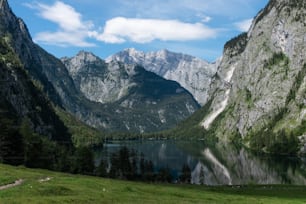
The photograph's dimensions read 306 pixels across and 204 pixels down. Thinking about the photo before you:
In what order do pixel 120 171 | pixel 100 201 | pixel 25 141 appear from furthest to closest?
1. pixel 120 171
2. pixel 25 141
3. pixel 100 201

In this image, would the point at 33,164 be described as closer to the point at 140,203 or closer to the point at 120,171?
the point at 120,171

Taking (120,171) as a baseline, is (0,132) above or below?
above

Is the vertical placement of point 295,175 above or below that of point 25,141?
below

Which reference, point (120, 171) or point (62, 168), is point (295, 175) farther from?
point (62, 168)

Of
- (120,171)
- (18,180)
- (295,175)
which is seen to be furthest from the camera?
(295,175)

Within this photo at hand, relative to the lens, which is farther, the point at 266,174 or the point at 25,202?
the point at 266,174

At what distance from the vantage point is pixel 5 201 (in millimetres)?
39656

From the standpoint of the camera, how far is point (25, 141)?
12775cm

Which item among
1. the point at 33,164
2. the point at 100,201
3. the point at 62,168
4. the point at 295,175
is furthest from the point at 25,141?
the point at 295,175

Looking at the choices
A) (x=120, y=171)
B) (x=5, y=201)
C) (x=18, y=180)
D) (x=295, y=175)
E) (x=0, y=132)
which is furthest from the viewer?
(x=295, y=175)

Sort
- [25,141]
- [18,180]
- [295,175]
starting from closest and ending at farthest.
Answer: [18,180] → [25,141] → [295,175]

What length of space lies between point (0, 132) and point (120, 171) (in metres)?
56.5

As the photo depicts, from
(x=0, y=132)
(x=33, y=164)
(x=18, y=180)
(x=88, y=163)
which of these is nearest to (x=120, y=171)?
(x=88, y=163)

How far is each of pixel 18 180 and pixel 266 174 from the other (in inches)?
6287
